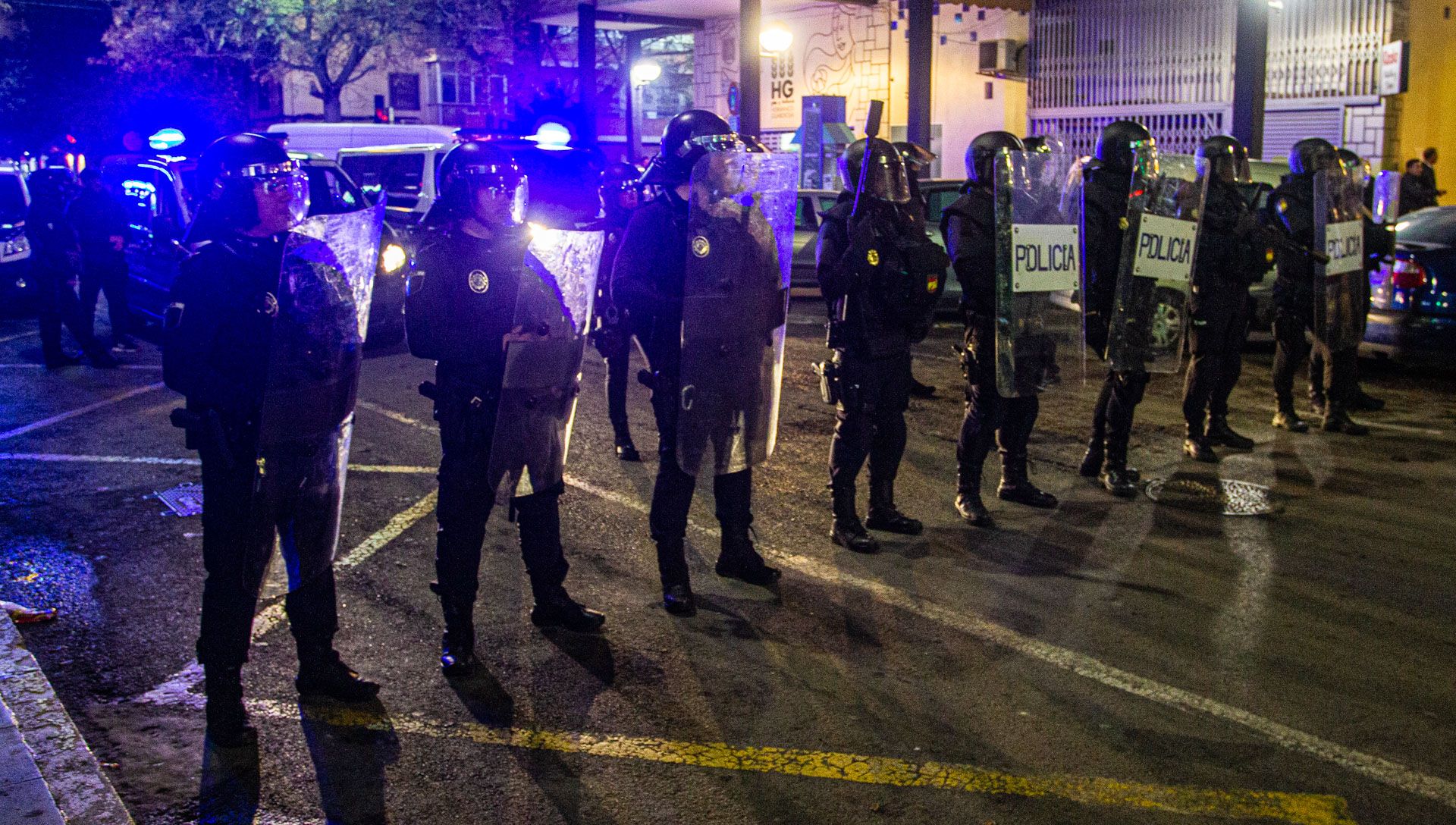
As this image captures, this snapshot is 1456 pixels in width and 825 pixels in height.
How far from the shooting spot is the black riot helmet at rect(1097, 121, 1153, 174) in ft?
23.3

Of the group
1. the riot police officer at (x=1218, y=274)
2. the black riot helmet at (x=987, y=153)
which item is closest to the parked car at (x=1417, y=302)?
the riot police officer at (x=1218, y=274)

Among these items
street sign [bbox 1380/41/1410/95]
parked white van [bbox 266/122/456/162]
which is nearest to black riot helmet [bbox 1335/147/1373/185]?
street sign [bbox 1380/41/1410/95]

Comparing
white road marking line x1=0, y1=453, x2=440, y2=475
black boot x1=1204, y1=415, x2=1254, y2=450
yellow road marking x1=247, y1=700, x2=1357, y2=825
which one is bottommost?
yellow road marking x1=247, y1=700, x2=1357, y2=825

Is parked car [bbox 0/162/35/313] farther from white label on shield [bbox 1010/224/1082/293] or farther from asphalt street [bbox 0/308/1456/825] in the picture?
white label on shield [bbox 1010/224/1082/293]

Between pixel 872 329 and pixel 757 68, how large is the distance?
1222 cm

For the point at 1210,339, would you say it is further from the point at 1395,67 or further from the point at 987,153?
the point at 1395,67

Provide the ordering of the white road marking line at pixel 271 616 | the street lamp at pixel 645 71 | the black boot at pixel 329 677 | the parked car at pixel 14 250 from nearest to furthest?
the black boot at pixel 329 677 → the white road marking line at pixel 271 616 → the parked car at pixel 14 250 → the street lamp at pixel 645 71

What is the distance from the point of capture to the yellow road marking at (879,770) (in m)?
3.79

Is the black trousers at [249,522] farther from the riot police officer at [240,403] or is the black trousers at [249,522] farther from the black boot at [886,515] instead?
the black boot at [886,515]

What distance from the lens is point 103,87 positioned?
1543 inches

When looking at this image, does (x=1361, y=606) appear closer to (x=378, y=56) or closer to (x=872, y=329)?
(x=872, y=329)

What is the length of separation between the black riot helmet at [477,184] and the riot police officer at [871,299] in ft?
6.43

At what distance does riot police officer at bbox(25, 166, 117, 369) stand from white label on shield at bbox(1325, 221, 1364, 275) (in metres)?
10.5

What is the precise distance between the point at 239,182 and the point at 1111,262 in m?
4.89
